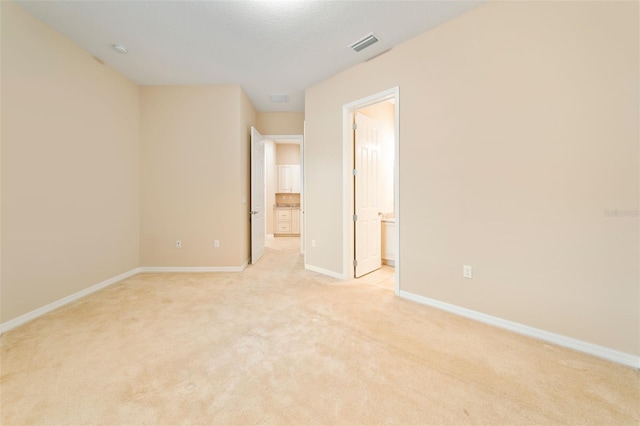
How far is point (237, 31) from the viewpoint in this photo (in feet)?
8.36

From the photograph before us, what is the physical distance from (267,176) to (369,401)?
7102 millimetres

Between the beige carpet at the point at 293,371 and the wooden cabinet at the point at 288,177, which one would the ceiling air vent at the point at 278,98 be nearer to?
the beige carpet at the point at 293,371

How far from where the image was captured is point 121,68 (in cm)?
331

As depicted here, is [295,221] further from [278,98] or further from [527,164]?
[527,164]

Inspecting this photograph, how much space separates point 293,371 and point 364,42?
3212 mm

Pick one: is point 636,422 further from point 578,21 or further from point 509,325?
point 578,21

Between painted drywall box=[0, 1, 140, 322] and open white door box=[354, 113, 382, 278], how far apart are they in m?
3.36

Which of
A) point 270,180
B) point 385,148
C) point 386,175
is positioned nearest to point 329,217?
point 386,175

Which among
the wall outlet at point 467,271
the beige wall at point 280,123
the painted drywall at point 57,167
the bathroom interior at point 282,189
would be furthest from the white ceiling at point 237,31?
the bathroom interior at point 282,189

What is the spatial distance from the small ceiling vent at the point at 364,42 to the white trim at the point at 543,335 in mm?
2873

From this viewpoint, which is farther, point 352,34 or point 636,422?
point 352,34

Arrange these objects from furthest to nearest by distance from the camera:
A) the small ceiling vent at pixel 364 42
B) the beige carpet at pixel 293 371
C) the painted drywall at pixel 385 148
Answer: the painted drywall at pixel 385 148, the small ceiling vent at pixel 364 42, the beige carpet at pixel 293 371

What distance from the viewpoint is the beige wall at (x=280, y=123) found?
16.6 ft

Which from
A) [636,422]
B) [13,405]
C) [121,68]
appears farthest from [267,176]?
[636,422]
